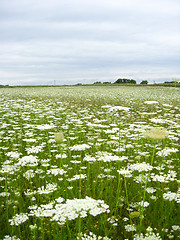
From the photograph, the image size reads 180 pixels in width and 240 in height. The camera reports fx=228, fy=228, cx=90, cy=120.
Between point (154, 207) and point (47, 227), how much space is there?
5.82ft

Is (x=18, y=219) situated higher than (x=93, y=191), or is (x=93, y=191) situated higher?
(x=18, y=219)

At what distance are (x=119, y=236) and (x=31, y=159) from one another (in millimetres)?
1649

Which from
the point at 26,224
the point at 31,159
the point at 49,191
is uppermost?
the point at 31,159

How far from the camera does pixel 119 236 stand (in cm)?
321

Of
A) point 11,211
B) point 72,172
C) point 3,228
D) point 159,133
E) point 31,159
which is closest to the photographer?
point 159,133

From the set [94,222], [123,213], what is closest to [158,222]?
[123,213]

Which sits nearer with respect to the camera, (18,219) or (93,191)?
(18,219)

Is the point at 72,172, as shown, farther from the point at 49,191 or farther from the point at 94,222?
the point at 49,191

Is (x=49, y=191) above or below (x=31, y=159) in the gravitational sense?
below

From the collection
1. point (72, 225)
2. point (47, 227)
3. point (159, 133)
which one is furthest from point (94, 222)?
point (159, 133)

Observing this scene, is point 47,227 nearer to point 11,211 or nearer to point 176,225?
point 11,211

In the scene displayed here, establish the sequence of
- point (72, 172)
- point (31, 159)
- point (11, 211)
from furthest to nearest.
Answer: point (72, 172)
point (11, 211)
point (31, 159)

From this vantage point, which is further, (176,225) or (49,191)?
(176,225)

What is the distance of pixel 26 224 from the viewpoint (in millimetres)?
3596
